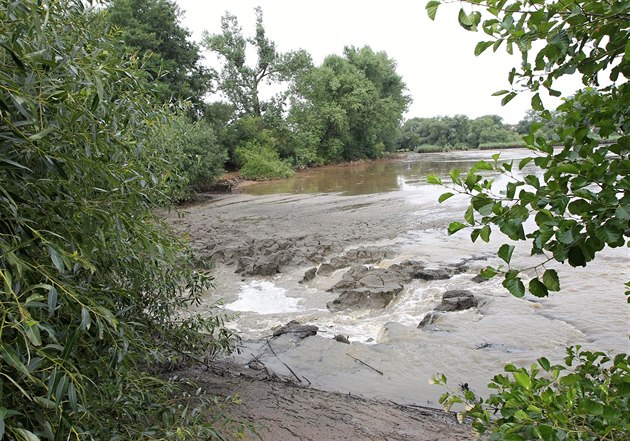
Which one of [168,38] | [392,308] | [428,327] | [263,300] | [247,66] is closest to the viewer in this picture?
[428,327]

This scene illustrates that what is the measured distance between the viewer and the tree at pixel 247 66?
134ft

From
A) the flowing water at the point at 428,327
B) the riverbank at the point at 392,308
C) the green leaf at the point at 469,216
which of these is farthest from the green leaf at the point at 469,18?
the flowing water at the point at 428,327

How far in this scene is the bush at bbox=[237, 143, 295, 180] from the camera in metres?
32.5

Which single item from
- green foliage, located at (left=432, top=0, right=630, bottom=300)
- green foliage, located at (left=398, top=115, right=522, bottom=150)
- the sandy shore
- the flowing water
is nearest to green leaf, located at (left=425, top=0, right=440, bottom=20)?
green foliage, located at (left=432, top=0, right=630, bottom=300)

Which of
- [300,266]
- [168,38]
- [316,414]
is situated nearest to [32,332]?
[316,414]

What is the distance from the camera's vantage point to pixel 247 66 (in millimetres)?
41625

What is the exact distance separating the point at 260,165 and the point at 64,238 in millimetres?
31779

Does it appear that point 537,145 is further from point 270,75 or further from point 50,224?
point 270,75

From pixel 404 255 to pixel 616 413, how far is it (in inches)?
357

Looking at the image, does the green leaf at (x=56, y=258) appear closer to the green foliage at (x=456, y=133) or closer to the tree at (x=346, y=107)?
the tree at (x=346, y=107)

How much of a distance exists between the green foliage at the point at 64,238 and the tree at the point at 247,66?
132 ft

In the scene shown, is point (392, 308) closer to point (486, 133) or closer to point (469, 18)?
point (469, 18)

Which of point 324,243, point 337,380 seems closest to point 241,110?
point 324,243

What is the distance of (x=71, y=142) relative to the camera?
178cm
